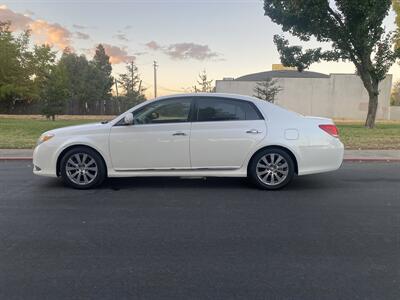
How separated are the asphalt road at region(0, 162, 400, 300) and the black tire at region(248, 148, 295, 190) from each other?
23cm

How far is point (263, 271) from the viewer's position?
12.1 ft

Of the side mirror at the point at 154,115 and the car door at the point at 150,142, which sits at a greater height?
the side mirror at the point at 154,115

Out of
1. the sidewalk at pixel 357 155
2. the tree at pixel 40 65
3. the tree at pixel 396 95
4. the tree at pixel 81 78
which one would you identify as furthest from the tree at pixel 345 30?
the tree at pixel 396 95

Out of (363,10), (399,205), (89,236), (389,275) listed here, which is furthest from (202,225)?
(363,10)

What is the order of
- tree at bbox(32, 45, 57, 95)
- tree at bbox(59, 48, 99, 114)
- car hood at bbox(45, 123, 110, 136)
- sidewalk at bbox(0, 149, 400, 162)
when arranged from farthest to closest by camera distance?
tree at bbox(59, 48, 99, 114) < tree at bbox(32, 45, 57, 95) < sidewalk at bbox(0, 149, 400, 162) < car hood at bbox(45, 123, 110, 136)

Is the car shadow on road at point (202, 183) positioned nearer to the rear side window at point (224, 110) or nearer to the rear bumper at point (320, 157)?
the rear bumper at point (320, 157)

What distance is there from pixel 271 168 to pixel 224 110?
1.27 metres

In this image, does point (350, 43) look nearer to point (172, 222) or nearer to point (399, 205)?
point (399, 205)

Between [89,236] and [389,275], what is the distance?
311cm

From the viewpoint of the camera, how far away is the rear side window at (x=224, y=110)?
6898 millimetres

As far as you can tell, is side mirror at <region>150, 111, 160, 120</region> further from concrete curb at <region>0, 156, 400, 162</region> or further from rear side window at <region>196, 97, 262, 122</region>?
concrete curb at <region>0, 156, 400, 162</region>

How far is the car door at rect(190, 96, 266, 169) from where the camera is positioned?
22.1 ft

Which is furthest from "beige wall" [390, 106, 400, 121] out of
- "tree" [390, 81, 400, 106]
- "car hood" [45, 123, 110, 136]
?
"car hood" [45, 123, 110, 136]

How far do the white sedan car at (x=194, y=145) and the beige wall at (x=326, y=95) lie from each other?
44.6 meters
